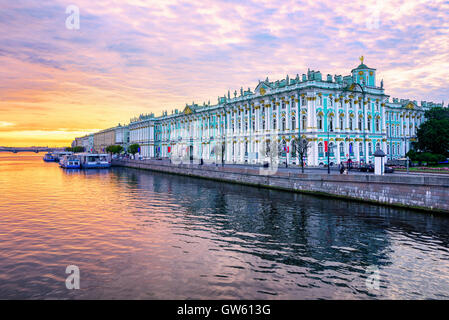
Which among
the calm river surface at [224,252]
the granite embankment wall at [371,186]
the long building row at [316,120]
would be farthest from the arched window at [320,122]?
the calm river surface at [224,252]

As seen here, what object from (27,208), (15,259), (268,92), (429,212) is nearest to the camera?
(15,259)

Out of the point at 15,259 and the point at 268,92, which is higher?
the point at 268,92

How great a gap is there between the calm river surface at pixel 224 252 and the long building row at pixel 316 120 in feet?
88.2

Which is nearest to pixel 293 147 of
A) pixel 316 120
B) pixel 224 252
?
pixel 316 120

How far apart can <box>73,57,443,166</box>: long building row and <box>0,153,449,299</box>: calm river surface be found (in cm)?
2688

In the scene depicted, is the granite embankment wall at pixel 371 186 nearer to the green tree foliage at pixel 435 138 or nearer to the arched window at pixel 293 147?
the arched window at pixel 293 147

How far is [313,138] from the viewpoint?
58562 mm

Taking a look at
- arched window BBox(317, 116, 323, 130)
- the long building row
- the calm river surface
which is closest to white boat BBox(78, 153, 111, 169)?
the long building row

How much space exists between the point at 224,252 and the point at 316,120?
156 ft

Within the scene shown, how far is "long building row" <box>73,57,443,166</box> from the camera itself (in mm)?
59750

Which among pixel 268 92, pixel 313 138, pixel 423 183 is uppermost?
pixel 268 92
